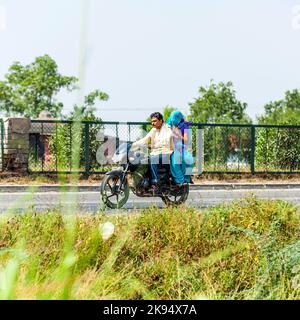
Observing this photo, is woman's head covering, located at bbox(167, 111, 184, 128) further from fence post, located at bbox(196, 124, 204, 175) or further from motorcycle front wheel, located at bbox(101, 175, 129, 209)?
fence post, located at bbox(196, 124, 204, 175)

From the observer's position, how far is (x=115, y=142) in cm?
1842

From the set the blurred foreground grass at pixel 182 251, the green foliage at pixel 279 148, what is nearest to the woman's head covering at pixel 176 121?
the blurred foreground grass at pixel 182 251

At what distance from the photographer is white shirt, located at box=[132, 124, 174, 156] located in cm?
1000

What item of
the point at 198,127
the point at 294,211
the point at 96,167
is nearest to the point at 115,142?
the point at 96,167

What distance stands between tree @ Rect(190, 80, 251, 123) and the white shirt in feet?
114

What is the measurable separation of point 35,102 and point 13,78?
3.17 m

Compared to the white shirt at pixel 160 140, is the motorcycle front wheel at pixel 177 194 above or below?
below

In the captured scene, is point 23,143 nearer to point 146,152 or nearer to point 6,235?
point 146,152

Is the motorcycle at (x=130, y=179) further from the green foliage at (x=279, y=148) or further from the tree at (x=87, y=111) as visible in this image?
the green foliage at (x=279, y=148)

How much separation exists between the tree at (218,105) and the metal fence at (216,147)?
2454 centimetres

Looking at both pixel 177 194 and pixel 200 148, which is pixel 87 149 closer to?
pixel 200 148

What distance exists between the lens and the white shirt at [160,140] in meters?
10.0

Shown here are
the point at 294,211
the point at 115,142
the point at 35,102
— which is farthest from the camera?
the point at 35,102

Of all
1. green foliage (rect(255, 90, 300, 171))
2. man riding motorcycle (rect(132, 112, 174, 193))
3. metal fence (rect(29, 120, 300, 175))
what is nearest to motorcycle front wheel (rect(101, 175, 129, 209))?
man riding motorcycle (rect(132, 112, 174, 193))
